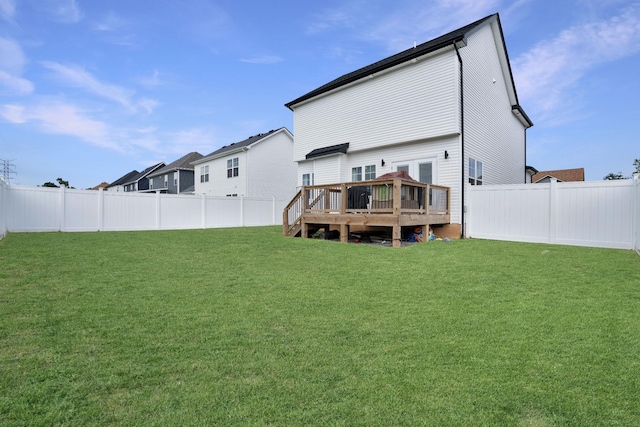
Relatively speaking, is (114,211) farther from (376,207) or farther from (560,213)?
(560,213)

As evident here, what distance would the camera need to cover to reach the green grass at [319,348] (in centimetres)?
186

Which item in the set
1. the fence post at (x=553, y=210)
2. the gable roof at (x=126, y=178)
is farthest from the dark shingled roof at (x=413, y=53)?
the gable roof at (x=126, y=178)

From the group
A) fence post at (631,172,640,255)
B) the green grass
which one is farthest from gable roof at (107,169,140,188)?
fence post at (631,172,640,255)

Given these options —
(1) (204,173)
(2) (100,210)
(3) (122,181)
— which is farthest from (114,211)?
(3) (122,181)

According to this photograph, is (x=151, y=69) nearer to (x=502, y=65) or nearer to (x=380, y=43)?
(x=380, y=43)

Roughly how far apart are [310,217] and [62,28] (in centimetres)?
1019

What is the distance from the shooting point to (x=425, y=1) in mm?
11766

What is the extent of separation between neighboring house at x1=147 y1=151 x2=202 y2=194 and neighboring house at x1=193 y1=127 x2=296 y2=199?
21.5ft

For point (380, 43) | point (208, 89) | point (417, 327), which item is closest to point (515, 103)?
point (380, 43)

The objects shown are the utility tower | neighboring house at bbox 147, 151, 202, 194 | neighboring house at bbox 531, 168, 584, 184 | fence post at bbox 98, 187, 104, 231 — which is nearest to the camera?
fence post at bbox 98, 187, 104, 231

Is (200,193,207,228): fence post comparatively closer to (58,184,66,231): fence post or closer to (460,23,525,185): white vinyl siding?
(58,184,66,231): fence post

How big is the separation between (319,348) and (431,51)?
37.5ft

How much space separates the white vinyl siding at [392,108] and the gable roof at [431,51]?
27 cm

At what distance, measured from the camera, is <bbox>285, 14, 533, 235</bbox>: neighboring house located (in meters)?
11.1
